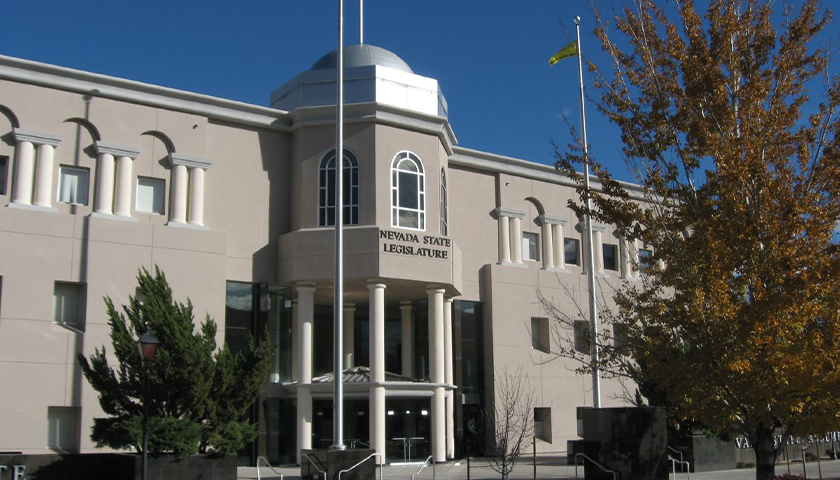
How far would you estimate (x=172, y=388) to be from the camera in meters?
22.4

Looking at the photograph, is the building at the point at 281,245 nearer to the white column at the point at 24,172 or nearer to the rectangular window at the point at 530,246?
the white column at the point at 24,172

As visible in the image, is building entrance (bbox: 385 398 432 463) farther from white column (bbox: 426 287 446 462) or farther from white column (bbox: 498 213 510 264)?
white column (bbox: 498 213 510 264)

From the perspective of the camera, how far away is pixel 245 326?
108 ft

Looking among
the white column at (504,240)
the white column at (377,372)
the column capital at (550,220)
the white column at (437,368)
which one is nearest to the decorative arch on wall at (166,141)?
the white column at (377,372)

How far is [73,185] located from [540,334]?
21.4 m

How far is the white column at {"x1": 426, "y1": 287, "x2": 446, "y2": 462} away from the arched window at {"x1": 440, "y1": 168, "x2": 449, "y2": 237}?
2880mm

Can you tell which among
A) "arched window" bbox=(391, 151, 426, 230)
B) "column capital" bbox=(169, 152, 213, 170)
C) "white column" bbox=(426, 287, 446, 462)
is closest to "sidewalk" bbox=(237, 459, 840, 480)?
"white column" bbox=(426, 287, 446, 462)

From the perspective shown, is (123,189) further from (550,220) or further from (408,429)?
(550,220)

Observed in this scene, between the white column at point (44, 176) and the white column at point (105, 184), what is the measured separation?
154 cm

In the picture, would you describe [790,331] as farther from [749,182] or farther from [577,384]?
[577,384]

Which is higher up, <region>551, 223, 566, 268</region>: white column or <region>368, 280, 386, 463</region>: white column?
<region>551, 223, 566, 268</region>: white column

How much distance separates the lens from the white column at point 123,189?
3030 cm

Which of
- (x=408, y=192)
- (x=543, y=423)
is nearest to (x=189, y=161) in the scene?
(x=408, y=192)

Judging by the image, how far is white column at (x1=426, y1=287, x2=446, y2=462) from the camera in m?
32.9
